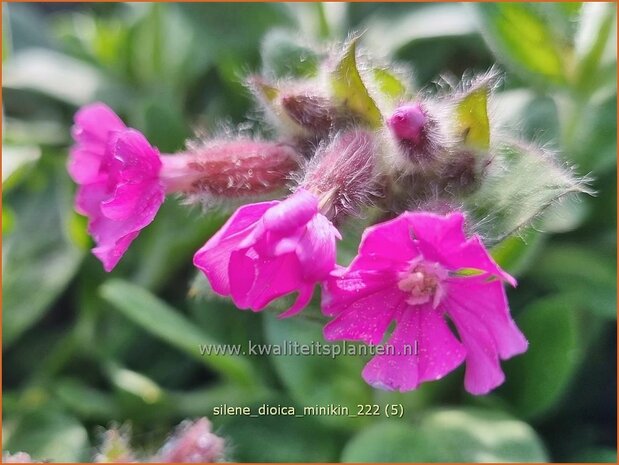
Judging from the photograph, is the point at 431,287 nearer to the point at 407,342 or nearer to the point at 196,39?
the point at 407,342

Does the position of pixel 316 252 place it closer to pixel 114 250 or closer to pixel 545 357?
pixel 114 250

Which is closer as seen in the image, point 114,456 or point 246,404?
point 114,456

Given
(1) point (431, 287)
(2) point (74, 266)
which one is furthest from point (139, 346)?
(1) point (431, 287)

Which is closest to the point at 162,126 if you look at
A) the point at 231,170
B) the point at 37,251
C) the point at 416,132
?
the point at 37,251

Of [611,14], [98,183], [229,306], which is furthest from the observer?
[229,306]

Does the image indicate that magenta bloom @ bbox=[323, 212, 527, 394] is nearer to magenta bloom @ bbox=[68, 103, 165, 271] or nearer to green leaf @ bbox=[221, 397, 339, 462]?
magenta bloom @ bbox=[68, 103, 165, 271]

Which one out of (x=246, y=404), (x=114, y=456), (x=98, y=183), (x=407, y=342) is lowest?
(x=246, y=404)

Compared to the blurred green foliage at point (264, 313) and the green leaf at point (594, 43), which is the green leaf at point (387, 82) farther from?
the green leaf at point (594, 43)
